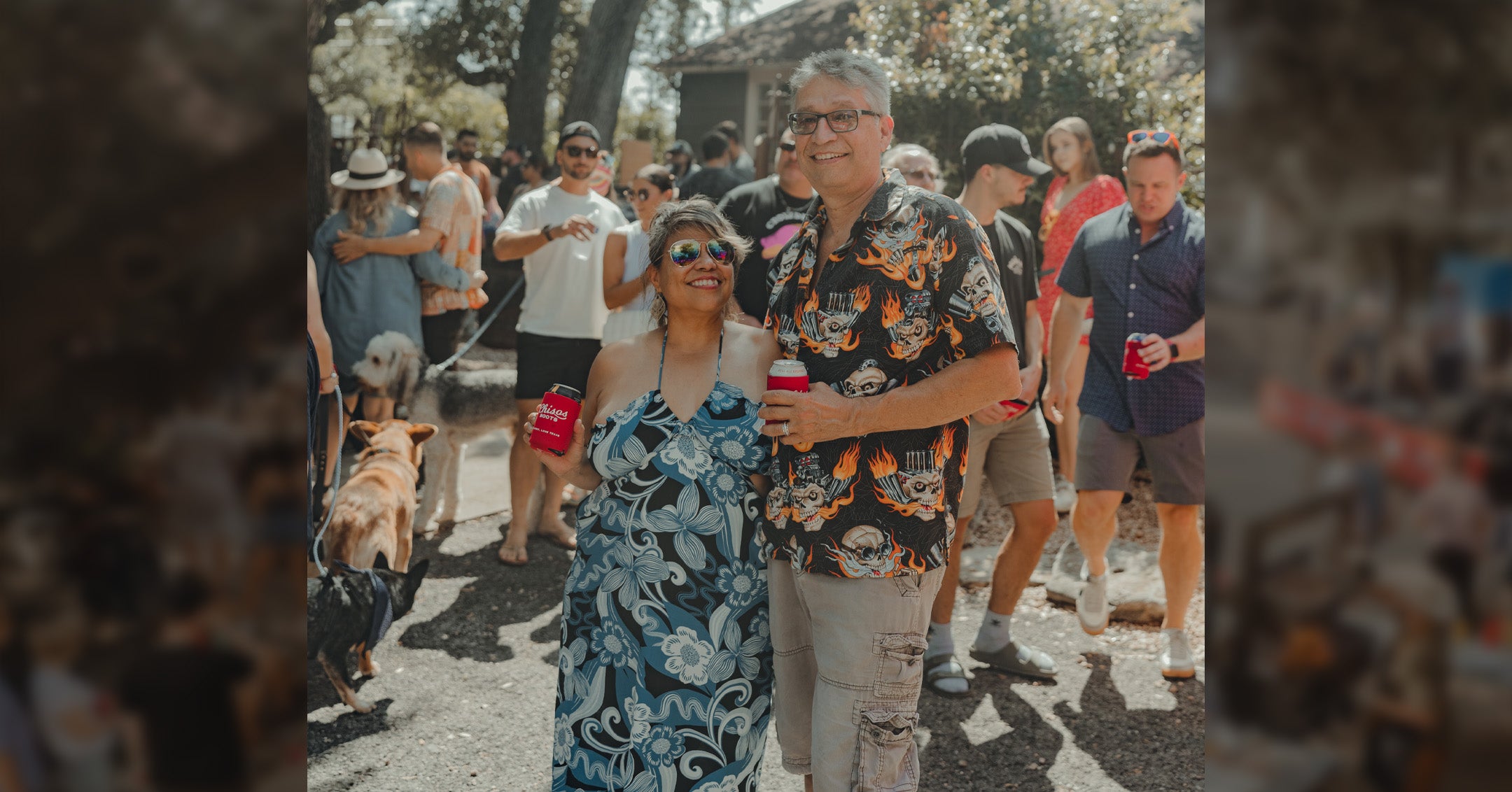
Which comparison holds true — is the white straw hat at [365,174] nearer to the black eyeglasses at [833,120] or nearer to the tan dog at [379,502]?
the tan dog at [379,502]

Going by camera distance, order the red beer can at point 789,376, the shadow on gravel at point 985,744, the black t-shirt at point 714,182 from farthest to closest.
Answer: the black t-shirt at point 714,182 < the shadow on gravel at point 985,744 < the red beer can at point 789,376

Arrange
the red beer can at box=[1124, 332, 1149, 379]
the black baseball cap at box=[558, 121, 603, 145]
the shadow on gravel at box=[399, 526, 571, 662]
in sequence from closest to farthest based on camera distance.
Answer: the red beer can at box=[1124, 332, 1149, 379]
the shadow on gravel at box=[399, 526, 571, 662]
the black baseball cap at box=[558, 121, 603, 145]

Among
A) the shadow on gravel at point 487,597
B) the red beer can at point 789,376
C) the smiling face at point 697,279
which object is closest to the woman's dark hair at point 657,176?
the shadow on gravel at point 487,597

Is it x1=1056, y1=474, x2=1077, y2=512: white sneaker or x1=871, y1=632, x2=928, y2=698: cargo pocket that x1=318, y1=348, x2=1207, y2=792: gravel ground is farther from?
x1=1056, y1=474, x2=1077, y2=512: white sneaker

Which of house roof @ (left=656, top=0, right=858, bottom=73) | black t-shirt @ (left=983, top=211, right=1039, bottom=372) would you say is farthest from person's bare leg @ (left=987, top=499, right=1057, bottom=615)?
house roof @ (left=656, top=0, right=858, bottom=73)

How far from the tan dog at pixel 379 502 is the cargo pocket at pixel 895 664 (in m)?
2.27

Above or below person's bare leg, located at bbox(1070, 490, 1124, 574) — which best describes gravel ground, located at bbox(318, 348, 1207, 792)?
below

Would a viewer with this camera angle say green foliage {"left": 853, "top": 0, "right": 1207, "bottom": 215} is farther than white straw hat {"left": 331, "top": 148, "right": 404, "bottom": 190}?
Yes

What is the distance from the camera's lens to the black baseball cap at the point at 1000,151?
158 inches

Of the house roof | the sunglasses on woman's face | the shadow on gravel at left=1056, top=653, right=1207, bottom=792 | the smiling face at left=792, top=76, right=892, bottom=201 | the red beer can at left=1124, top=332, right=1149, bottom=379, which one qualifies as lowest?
the shadow on gravel at left=1056, top=653, right=1207, bottom=792

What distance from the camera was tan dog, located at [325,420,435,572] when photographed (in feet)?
12.7

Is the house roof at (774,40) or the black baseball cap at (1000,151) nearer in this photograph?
the black baseball cap at (1000,151)
